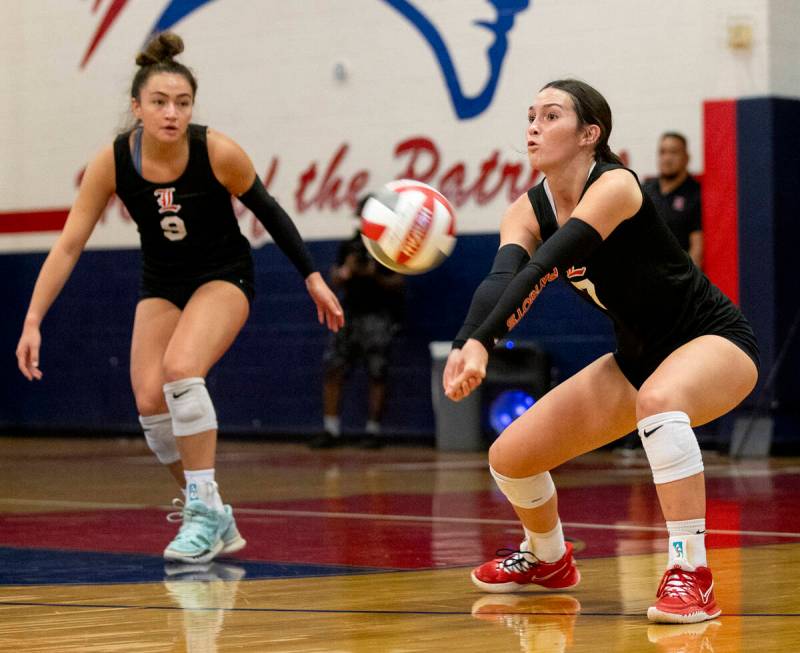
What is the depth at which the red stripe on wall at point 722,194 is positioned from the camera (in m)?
11.8

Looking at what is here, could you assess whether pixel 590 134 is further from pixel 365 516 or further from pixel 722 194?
pixel 722 194

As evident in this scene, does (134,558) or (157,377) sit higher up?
(157,377)

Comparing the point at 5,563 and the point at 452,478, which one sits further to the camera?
the point at 452,478

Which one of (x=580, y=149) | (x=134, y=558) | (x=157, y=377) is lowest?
(x=134, y=558)

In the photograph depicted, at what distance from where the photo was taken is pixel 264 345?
14336mm

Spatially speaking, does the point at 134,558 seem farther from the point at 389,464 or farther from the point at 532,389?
the point at 532,389

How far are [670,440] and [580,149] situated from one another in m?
0.96

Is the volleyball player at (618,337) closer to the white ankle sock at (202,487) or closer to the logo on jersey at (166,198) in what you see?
the white ankle sock at (202,487)

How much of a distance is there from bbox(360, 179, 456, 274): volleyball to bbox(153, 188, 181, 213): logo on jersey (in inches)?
Result: 55.6

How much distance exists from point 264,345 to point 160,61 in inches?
316

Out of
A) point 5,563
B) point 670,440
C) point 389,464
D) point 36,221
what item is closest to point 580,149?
point 670,440

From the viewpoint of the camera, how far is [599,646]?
4.15 metres

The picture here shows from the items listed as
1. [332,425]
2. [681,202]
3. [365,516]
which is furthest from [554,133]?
[332,425]

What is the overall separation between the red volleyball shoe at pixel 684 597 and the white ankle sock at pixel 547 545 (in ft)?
1.93
